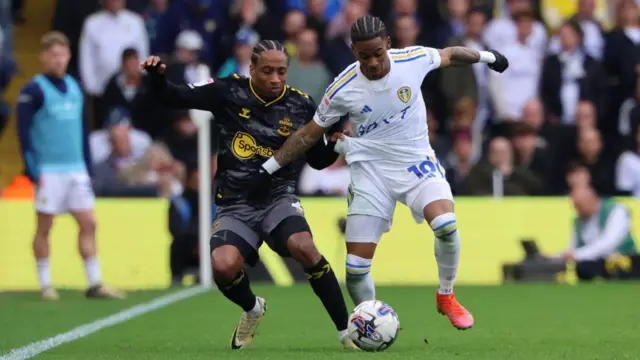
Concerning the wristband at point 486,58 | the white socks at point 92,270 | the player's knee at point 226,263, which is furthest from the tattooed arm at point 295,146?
the white socks at point 92,270

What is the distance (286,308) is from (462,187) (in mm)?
4884

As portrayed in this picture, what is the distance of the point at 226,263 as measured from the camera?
8.79 meters

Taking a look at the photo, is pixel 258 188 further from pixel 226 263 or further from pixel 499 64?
pixel 499 64

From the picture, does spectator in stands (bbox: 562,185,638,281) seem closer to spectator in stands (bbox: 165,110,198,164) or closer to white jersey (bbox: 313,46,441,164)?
spectator in stands (bbox: 165,110,198,164)

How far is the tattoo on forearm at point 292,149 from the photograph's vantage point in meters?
8.88

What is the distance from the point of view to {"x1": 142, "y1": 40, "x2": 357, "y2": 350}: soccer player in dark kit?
888cm

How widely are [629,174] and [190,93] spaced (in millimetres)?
9368

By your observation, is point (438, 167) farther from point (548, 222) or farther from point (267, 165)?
point (548, 222)

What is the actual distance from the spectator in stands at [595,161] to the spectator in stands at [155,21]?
5.96 metres

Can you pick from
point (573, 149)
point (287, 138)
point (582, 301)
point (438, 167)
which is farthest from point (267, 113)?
point (573, 149)

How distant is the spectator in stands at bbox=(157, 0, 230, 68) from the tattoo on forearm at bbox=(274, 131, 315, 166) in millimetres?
10045

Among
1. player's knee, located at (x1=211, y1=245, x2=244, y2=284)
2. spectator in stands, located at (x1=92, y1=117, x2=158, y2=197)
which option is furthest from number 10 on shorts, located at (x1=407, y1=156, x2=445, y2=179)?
spectator in stands, located at (x1=92, y1=117, x2=158, y2=197)

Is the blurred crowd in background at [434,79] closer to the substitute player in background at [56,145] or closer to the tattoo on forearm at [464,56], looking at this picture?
the substitute player in background at [56,145]

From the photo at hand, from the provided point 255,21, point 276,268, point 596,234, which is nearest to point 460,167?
point 596,234
